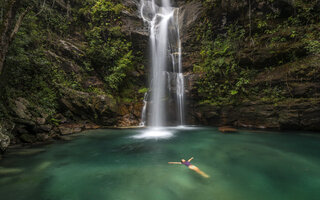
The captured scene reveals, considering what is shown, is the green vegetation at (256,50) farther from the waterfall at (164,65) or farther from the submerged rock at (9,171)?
the submerged rock at (9,171)

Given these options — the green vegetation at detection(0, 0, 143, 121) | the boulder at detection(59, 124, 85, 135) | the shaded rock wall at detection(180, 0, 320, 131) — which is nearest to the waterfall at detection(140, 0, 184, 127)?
the shaded rock wall at detection(180, 0, 320, 131)

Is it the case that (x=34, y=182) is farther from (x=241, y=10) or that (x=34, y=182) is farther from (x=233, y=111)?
(x=241, y=10)

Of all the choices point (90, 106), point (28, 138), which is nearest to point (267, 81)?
point (90, 106)

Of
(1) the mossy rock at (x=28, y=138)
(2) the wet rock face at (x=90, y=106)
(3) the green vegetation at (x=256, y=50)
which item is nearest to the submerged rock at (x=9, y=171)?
(1) the mossy rock at (x=28, y=138)

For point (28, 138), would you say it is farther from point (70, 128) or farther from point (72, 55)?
point (72, 55)

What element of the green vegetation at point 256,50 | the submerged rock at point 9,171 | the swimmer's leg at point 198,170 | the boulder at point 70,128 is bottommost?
the swimmer's leg at point 198,170

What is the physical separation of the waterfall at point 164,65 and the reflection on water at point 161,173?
533cm

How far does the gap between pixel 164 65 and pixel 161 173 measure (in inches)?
414

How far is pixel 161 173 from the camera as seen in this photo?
3.53 m

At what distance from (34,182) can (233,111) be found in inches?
380

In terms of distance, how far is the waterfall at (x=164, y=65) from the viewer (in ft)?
36.3

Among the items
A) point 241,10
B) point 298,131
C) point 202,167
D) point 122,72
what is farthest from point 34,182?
point 241,10

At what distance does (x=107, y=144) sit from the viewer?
6.08m

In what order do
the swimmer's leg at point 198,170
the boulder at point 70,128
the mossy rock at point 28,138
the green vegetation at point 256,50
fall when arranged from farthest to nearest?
the green vegetation at point 256,50, the boulder at point 70,128, the mossy rock at point 28,138, the swimmer's leg at point 198,170
